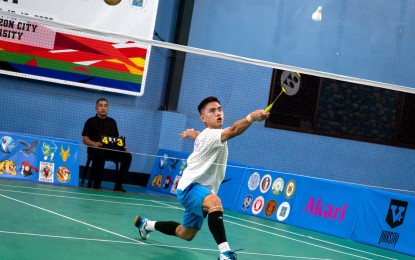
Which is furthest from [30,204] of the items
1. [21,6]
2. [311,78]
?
[311,78]

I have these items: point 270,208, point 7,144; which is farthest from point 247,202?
point 7,144

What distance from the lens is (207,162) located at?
7258mm

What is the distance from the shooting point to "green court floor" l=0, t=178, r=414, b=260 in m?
7.05

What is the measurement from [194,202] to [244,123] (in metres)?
0.98

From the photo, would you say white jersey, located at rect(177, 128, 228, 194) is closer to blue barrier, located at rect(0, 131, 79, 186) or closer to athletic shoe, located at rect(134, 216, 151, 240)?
athletic shoe, located at rect(134, 216, 151, 240)

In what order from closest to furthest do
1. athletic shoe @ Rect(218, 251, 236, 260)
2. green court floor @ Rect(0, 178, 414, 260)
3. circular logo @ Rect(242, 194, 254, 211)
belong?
athletic shoe @ Rect(218, 251, 236, 260)
green court floor @ Rect(0, 178, 414, 260)
circular logo @ Rect(242, 194, 254, 211)

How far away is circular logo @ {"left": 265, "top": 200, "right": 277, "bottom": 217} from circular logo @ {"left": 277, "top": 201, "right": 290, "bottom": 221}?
108 mm

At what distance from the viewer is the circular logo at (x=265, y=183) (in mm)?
12789

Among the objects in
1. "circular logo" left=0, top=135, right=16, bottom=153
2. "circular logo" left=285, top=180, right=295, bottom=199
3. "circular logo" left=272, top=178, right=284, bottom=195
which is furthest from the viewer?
"circular logo" left=0, top=135, right=16, bottom=153

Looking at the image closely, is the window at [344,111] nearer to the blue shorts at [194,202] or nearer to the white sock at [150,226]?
the white sock at [150,226]

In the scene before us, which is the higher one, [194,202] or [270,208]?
[194,202]

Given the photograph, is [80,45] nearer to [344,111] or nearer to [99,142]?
[99,142]

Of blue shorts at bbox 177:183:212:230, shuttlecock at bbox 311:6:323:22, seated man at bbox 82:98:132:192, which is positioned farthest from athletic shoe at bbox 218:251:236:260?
shuttlecock at bbox 311:6:323:22

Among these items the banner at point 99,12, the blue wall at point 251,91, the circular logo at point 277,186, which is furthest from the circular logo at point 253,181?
the banner at point 99,12
